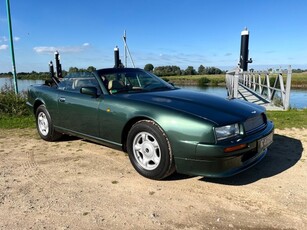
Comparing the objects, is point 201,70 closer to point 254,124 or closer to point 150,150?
point 254,124

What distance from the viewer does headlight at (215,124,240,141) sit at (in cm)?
323

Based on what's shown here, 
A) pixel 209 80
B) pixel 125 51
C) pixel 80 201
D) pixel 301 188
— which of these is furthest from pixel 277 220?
pixel 209 80

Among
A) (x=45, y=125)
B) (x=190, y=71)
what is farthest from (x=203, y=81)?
(x=45, y=125)

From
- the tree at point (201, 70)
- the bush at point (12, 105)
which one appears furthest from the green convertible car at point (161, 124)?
the tree at point (201, 70)

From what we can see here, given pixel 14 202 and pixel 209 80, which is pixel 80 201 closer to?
pixel 14 202

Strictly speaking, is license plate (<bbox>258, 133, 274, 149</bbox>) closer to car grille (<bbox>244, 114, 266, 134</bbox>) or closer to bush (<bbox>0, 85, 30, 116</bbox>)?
car grille (<bbox>244, 114, 266, 134</bbox>)

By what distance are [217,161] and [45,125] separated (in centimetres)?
381

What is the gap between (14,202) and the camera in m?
3.15

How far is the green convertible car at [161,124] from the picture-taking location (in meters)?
3.25

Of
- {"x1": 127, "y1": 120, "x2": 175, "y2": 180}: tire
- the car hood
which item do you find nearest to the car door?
the car hood

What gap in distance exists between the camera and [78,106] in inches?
185

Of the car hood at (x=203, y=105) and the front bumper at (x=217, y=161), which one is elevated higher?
the car hood at (x=203, y=105)

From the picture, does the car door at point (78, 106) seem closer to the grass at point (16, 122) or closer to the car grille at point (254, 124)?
the car grille at point (254, 124)

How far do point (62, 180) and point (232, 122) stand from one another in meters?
2.25
